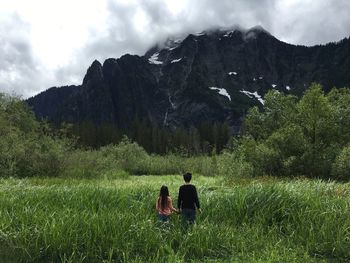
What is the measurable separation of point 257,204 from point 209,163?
26198 mm

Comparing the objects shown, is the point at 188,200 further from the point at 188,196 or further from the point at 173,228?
the point at 173,228

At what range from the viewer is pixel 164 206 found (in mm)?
12867

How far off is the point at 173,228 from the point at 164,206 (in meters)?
0.67

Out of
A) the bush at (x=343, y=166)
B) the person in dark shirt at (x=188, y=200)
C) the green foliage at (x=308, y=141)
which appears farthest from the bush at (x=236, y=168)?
the person in dark shirt at (x=188, y=200)

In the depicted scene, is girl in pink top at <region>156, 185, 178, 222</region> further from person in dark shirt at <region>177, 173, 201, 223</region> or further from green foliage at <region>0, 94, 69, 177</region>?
green foliage at <region>0, 94, 69, 177</region>

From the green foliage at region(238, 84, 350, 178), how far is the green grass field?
1599cm

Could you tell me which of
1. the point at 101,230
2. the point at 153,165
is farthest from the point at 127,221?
the point at 153,165

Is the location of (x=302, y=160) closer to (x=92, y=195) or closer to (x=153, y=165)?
(x=153, y=165)

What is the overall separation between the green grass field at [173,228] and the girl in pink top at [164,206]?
0.26 m

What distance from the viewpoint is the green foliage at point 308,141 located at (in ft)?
101

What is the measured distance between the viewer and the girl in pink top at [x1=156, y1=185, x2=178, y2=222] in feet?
41.8

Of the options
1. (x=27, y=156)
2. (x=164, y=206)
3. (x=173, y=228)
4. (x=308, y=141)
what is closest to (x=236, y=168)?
(x=308, y=141)

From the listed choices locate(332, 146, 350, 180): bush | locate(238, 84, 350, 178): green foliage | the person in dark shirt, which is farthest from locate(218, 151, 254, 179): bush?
the person in dark shirt

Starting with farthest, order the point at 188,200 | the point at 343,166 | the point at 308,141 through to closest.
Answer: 1. the point at 308,141
2. the point at 343,166
3. the point at 188,200
